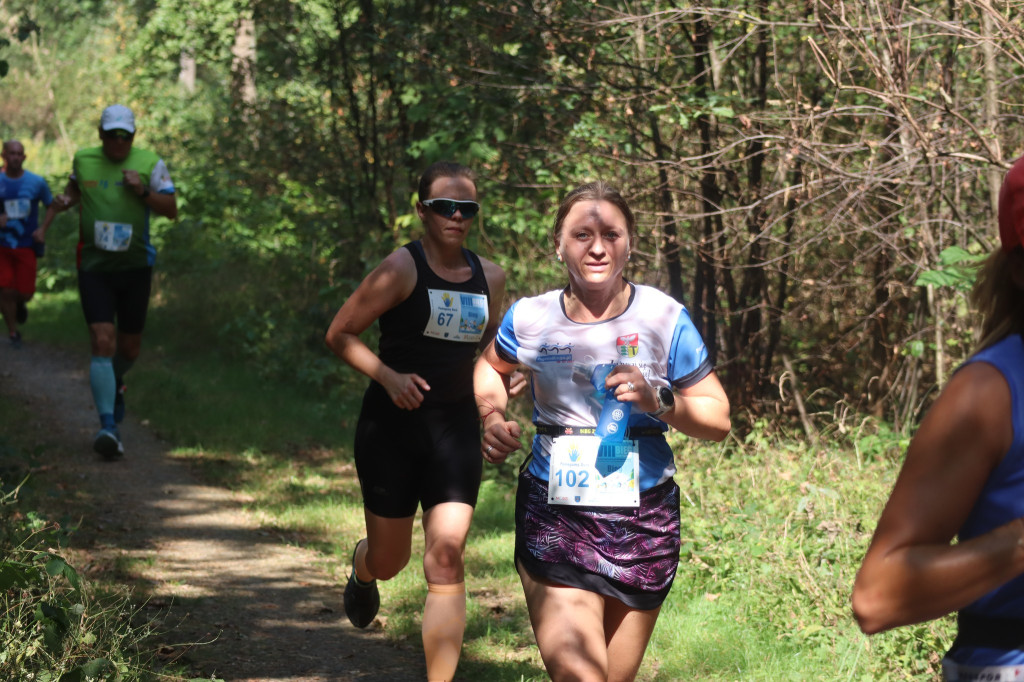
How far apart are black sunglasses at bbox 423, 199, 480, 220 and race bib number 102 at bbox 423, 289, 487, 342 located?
306mm

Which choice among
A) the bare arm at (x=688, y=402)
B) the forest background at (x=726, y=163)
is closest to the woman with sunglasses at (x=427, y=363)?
the bare arm at (x=688, y=402)

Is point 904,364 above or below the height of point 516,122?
below

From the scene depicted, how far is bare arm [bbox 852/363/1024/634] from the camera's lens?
5.59ft

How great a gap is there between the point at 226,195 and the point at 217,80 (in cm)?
1465

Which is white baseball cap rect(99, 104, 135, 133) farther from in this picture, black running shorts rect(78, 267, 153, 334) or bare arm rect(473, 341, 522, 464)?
bare arm rect(473, 341, 522, 464)

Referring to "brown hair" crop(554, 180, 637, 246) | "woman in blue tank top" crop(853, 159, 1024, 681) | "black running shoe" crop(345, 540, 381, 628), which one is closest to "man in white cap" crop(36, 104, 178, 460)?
"black running shoe" crop(345, 540, 381, 628)

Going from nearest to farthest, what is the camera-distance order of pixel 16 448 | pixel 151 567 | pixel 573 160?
1. pixel 151 567
2. pixel 16 448
3. pixel 573 160

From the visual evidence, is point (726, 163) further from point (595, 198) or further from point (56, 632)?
point (56, 632)

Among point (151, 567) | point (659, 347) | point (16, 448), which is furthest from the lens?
point (16, 448)

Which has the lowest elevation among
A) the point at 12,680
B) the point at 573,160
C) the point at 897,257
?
the point at 12,680

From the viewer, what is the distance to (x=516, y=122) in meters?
8.68

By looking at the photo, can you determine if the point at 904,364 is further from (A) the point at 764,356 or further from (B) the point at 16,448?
(B) the point at 16,448

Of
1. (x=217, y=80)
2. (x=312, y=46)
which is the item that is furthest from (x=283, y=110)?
(x=217, y=80)

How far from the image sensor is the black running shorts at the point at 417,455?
440 cm
